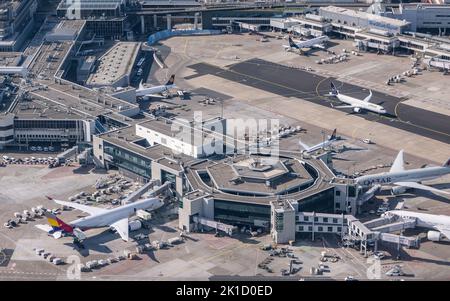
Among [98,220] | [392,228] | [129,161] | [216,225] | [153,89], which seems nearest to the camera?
[392,228]

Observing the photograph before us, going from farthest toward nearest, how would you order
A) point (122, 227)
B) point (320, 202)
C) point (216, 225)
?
point (320, 202) → point (122, 227) → point (216, 225)

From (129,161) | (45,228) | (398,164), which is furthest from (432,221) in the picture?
(45,228)

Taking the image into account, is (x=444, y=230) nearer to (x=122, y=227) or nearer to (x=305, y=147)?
(x=305, y=147)

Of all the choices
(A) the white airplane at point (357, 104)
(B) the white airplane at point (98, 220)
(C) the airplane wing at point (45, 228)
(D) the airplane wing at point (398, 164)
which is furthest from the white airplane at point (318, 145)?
→ (C) the airplane wing at point (45, 228)

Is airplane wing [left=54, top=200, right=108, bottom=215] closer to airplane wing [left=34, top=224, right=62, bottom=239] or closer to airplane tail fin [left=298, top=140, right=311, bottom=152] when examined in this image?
airplane wing [left=34, top=224, right=62, bottom=239]
